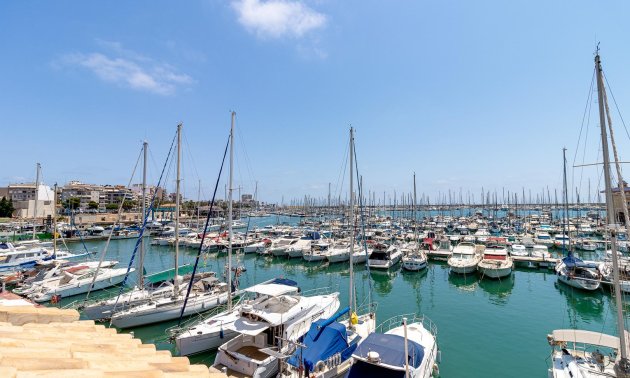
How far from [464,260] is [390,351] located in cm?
2924

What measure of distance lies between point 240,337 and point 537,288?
3114 centimetres

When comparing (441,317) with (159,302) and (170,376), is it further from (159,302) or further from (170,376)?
(170,376)

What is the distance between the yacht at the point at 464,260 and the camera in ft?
115

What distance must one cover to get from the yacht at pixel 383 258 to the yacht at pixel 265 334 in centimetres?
2317

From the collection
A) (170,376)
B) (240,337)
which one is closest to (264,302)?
(240,337)

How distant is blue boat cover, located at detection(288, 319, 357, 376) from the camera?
12.8 metres

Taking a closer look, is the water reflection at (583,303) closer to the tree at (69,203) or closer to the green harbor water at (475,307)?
the green harbor water at (475,307)

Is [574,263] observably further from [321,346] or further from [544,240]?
[321,346]

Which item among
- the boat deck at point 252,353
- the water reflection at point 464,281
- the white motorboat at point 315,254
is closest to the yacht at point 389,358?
the boat deck at point 252,353

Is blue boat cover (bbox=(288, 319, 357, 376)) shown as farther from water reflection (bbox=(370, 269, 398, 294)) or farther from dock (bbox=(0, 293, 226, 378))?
water reflection (bbox=(370, 269, 398, 294))

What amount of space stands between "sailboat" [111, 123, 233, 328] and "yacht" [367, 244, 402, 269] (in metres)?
21.0

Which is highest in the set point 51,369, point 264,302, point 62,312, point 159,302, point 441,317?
point 51,369

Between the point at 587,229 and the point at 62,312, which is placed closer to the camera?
the point at 62,312

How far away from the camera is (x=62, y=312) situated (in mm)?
7555
